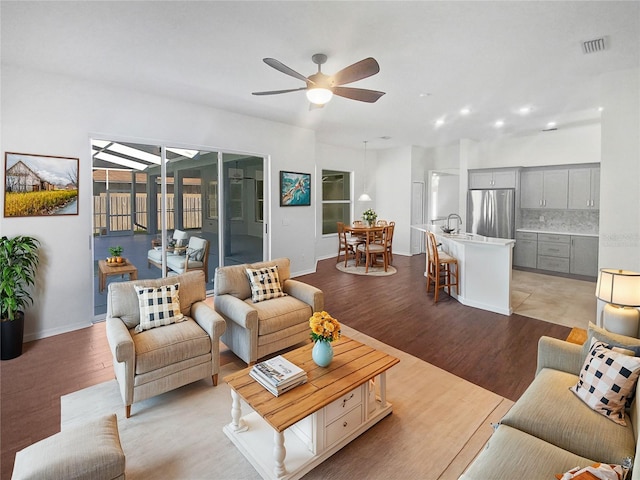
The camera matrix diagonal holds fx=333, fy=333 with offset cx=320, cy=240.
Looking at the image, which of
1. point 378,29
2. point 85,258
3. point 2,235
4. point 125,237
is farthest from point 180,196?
point 378,29

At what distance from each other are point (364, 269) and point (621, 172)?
4.57 m

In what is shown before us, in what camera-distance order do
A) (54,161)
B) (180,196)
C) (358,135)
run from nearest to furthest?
(54,161), (180,196), (358,135)

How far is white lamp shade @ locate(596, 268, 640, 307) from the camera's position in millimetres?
2709

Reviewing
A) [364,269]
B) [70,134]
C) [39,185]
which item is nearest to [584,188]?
[364,269]

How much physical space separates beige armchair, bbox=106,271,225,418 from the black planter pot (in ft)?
4.53

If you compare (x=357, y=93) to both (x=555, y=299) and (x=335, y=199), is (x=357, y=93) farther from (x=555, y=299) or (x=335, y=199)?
(x=335, y=199)

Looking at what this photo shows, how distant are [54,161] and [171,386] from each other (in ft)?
9.87

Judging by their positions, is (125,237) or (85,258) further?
(125,237)

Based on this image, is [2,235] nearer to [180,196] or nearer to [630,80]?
[180,196]

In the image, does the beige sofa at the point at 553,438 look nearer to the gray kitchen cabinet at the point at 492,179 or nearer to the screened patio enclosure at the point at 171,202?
the screened patio enclosure at the point at 171,202

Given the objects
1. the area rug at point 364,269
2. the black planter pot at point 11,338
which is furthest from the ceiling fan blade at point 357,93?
the area rug at point 364,269

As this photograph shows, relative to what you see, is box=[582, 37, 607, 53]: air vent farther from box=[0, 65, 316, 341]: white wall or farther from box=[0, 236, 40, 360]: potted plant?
box=[0, 236, 40, 360]: potted plant

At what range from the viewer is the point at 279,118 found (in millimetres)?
5746

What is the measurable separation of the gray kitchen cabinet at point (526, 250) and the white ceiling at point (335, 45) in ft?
10.0
